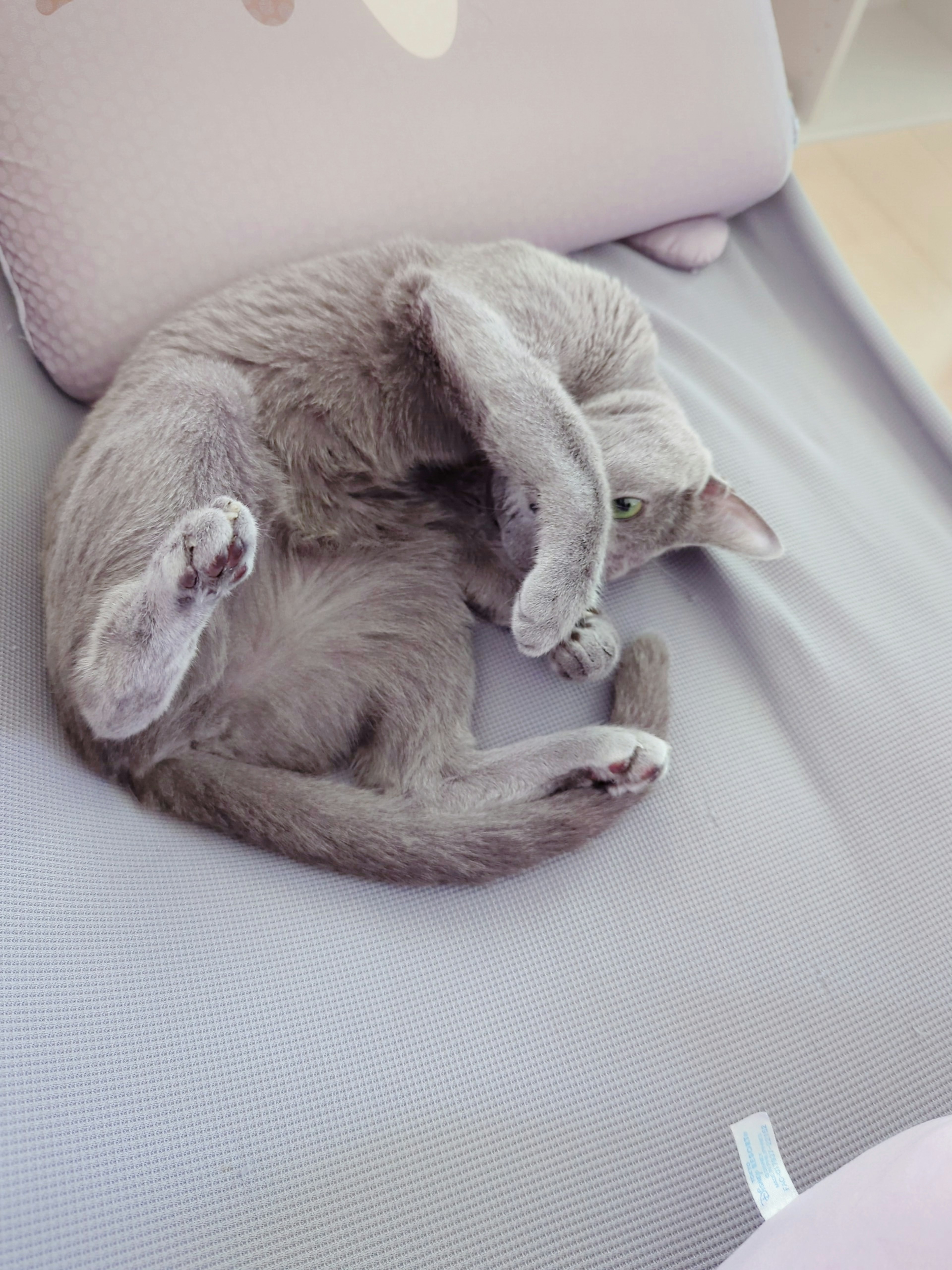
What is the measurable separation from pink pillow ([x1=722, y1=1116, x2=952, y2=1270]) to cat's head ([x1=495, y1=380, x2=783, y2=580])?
778 millimetres

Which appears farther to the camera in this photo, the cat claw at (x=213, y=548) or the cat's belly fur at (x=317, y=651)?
the cat's belly fur at (x=317, y=651)

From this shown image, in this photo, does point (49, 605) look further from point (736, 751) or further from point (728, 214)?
point (728, 214)

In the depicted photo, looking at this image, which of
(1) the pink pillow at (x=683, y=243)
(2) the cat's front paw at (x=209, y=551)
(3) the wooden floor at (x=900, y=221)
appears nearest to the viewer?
(2) the cat's front paw at (x=209, y=551)

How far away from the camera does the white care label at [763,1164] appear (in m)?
0.84

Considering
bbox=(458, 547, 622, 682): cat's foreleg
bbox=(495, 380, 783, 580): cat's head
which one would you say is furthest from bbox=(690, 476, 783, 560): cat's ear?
bbox=(458, 547, 622, 682): cat's foreleg

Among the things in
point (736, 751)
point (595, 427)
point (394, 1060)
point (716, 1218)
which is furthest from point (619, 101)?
point (716, 1218)

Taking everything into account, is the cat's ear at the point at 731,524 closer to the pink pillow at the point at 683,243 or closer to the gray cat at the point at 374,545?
the gray cat at the point at 374,545

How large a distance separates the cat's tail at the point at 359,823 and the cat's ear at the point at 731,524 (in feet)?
1.54

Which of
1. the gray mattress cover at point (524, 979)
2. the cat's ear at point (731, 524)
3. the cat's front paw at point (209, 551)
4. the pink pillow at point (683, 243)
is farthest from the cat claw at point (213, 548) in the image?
the pink pillow at point (683, 243)

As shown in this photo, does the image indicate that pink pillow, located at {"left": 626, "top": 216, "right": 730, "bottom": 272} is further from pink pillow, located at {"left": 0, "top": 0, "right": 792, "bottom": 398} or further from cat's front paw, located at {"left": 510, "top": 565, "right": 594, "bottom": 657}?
cat's front paw, located at {"left": 510, "top": 565, "right": 594, "bottom": 657}

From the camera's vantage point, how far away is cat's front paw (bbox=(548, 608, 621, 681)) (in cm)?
115

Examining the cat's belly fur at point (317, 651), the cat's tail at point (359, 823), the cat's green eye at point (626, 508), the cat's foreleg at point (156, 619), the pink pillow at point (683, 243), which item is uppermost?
the pink pillow at point (683, 243)

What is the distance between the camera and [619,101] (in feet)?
4.45

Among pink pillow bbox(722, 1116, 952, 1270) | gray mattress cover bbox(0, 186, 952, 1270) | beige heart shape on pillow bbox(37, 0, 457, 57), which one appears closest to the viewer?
pink pillow bbox(722, 1116, 952, 1270)
